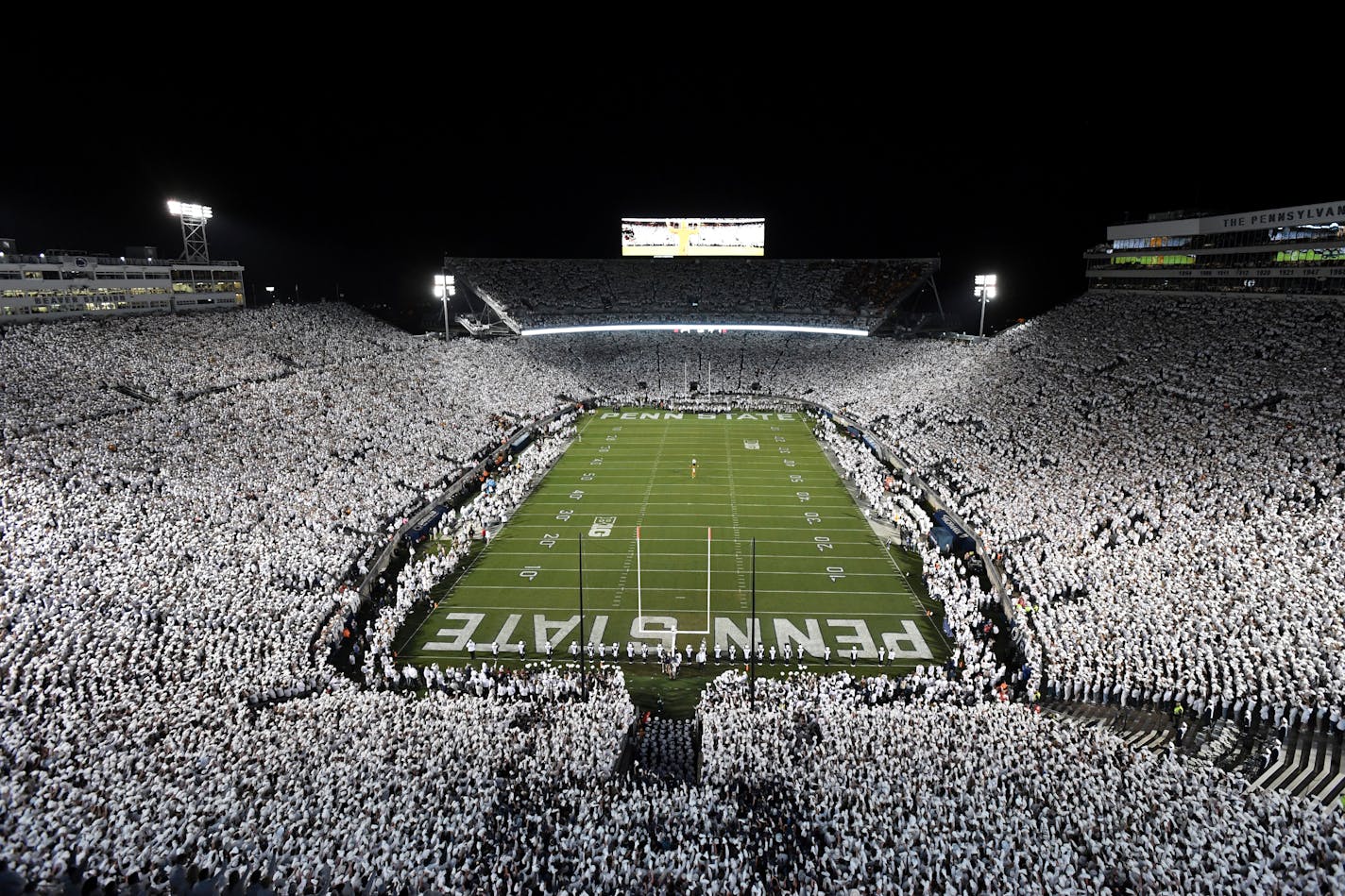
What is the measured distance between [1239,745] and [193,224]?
55.5 metres

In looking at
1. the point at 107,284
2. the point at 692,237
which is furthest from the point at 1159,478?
the point at 107,284

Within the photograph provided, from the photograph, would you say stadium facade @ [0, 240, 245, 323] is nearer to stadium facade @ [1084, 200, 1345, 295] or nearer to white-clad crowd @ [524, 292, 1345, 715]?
white-clad crowd @ [524, 292, 1345, 715]

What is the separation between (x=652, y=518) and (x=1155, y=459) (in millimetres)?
14692

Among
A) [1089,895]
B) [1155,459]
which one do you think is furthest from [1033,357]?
[1089,895]

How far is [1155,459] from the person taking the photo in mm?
22359

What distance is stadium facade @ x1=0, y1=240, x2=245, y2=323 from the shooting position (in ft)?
116

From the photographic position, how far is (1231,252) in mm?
34094

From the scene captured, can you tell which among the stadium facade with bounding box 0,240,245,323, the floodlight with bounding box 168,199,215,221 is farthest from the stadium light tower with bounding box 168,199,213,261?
the stadium facade with bounding box 0,240,245,323

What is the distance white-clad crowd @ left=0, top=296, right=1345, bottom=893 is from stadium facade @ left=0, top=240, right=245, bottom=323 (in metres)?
7.30

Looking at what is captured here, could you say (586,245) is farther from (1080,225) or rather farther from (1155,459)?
(1155,459)

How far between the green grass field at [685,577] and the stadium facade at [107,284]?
1039 inches

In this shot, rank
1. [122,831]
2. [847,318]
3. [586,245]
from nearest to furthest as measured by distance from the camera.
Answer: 1. [122,831]
2. [847,318]
3. [586,245]

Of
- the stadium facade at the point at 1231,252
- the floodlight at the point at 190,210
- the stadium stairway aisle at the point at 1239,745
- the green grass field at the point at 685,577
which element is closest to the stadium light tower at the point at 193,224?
the floodlight at the point at 190,210

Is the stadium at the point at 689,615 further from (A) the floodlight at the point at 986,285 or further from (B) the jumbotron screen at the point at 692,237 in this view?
(B) the jumbotron screen at the point at 692,237
